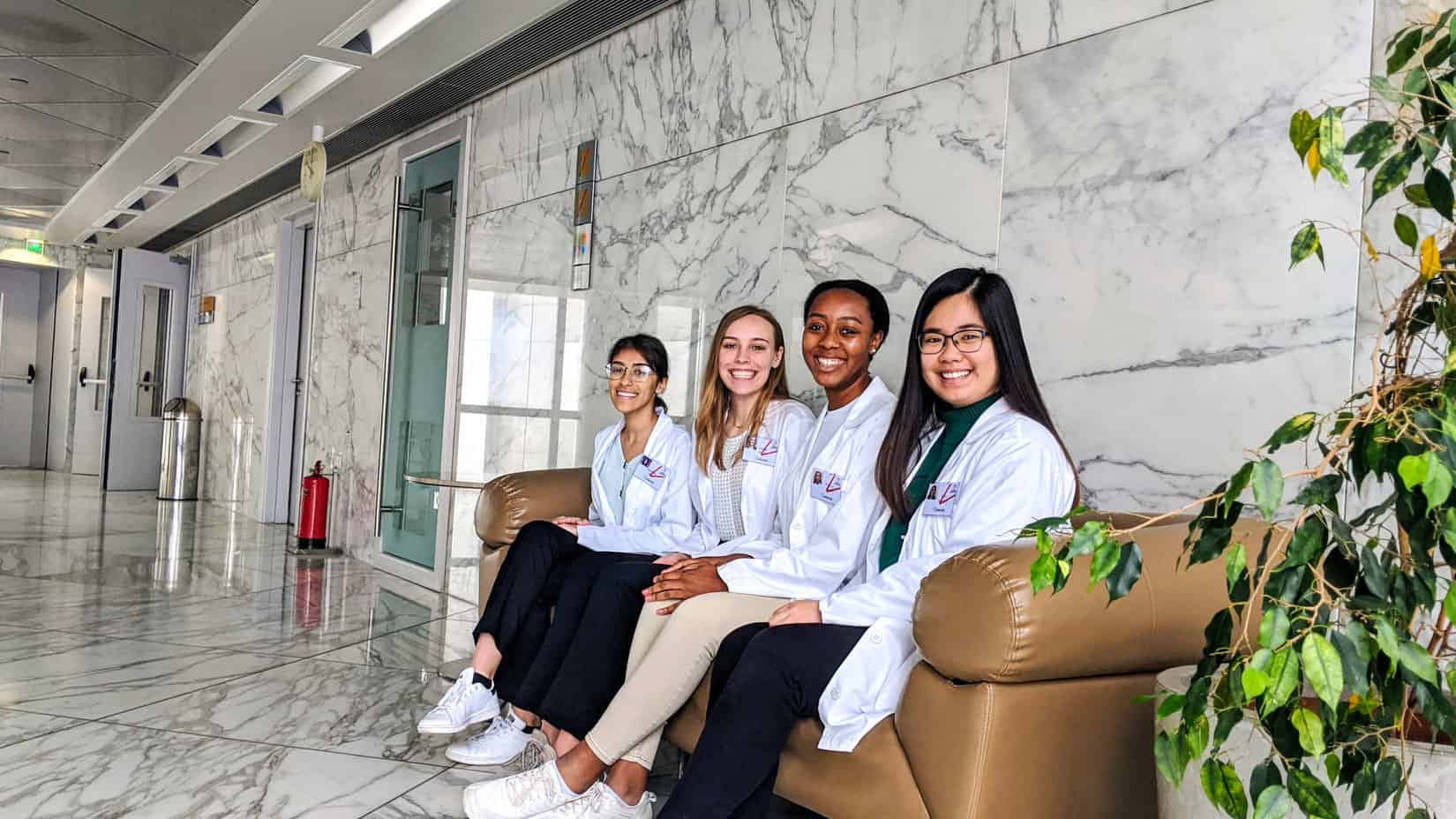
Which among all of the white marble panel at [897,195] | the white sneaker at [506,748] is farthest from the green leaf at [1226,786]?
the white sneaker at [506,748]

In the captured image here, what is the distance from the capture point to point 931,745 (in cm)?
175

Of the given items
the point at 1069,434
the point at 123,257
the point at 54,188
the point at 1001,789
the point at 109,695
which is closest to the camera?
the point at 1001,789

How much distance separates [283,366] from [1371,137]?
8.93 metres

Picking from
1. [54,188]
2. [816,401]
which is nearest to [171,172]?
[54,188]

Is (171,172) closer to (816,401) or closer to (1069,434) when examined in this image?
(816,401)

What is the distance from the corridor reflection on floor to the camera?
2.68m

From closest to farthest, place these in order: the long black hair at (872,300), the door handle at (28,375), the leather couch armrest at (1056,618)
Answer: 1. the leather couch armrest at (1056,618)
2. the long black hair at (872,300)
3. the door handle at (28,375)

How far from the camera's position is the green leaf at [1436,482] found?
0.90m

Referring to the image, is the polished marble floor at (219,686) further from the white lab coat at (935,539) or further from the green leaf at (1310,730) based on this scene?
the green leaf at (1310,730)

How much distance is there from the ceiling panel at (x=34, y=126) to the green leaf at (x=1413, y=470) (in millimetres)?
8393

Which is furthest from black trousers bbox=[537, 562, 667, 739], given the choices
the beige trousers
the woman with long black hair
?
the woman with long black hair

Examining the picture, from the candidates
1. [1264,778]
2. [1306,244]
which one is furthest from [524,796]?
[1306,244]

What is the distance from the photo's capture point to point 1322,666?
2.98 feet

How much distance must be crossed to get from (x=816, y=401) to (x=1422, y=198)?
7.76ft
